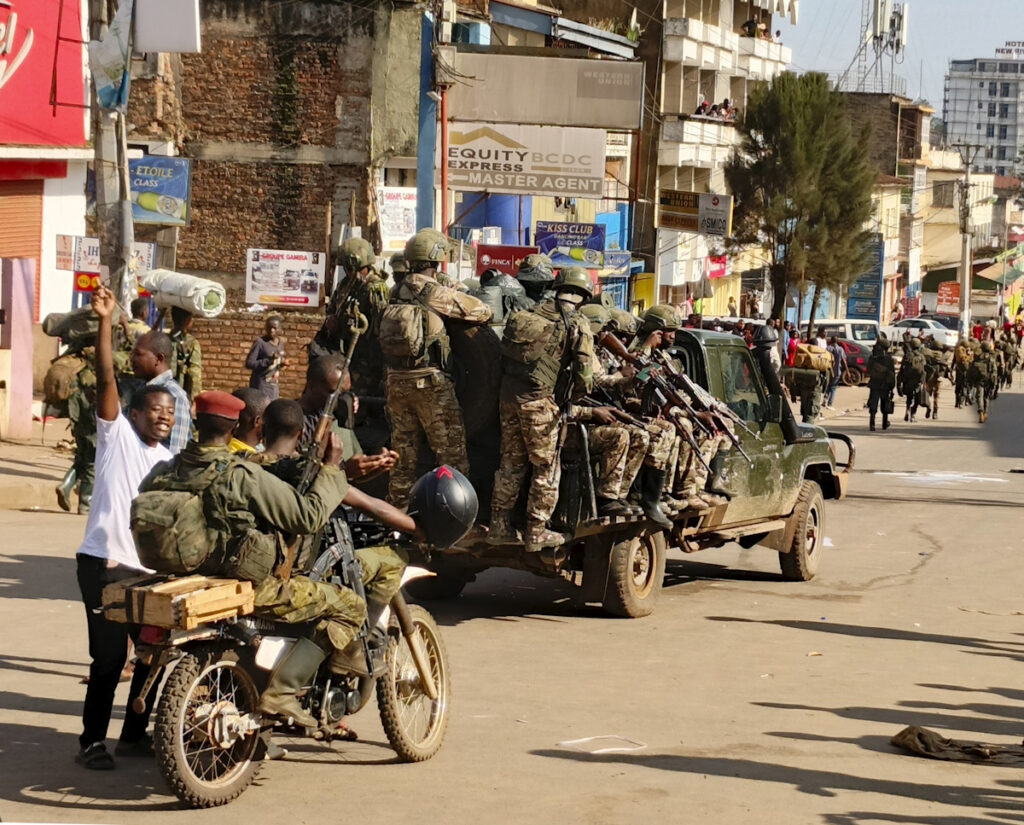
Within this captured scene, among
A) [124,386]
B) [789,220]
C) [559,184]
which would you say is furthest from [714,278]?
[124,386]

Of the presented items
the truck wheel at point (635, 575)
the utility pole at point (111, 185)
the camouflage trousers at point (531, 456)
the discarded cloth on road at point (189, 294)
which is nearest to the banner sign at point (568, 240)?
the discarded cloth on road at point (189, 294)

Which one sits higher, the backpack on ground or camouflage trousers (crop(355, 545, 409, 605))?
the backpack on ground

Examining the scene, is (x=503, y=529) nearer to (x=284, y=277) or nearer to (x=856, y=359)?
(x=284, y=277)

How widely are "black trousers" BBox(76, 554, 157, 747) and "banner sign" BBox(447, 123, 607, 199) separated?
63.4ft

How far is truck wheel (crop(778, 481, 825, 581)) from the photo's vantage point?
44.5 ft

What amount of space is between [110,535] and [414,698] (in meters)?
1.49

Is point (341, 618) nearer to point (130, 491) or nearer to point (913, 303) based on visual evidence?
point (130, 491)

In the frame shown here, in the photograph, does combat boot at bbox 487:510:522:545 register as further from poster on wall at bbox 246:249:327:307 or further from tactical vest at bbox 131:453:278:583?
poster on wall at bbox 246:249:327:307

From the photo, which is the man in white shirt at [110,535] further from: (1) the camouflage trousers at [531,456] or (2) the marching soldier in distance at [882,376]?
(2) the marching soldier in distance at [882,376]

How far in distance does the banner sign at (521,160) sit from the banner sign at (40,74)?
6297 mm

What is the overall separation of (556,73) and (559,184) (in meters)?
2.59

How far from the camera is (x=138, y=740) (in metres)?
7.18

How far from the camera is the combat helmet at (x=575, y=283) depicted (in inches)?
412

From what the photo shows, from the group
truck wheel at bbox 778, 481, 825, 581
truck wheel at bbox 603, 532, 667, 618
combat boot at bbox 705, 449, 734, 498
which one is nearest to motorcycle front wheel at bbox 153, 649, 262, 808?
truck wheel at bbox 603, 532, 667, 618
